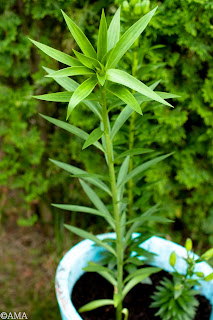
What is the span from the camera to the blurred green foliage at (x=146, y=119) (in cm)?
110

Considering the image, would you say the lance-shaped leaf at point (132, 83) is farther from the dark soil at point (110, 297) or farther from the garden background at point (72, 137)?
the dark soil at point (110, 297)

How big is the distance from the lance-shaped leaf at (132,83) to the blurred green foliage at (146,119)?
406mm

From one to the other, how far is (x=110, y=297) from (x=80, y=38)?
34.0 inches

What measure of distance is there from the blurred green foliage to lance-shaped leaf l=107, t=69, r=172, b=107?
0.41 metres

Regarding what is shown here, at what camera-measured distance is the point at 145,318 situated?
1.06 m

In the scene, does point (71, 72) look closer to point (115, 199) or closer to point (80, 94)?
point (80, 94)

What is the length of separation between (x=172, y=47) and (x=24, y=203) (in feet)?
3.28

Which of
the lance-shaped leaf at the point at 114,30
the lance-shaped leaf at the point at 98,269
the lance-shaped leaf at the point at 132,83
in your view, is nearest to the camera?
the lance-shaped leaf at the point at 132,83

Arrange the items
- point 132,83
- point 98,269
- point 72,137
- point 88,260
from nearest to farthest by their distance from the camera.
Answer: point 132,83 → point 98,269 → point 88,260 → point 72,137

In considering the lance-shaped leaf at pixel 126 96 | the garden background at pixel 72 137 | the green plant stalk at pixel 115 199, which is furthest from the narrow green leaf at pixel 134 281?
the lance-shaped leaf at pixel 126 96

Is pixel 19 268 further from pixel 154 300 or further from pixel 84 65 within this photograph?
pixel 84 65

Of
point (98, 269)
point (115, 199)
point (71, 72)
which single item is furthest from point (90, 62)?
point (98, 269)

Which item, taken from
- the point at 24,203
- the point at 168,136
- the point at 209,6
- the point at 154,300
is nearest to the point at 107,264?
the point at 154,300

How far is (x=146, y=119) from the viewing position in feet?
3.40
